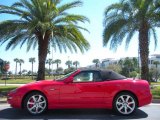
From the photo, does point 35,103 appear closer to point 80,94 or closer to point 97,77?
point 80,94

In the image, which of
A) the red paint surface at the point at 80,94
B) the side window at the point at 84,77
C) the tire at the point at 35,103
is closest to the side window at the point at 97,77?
the side window at the point at 84,77

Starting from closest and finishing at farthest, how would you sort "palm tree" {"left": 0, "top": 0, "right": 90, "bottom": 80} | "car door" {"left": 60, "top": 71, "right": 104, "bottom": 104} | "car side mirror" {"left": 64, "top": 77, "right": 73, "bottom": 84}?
"car door" {"left": 60, "top": 71, "right": 104, "bottom": 104}, "car side mirror" {"left": 64, "top": 77, "right": 73, "bottom": 84}, "palm tree" {"left": 0, "top": 0, "right": 90, "bottom": 80}

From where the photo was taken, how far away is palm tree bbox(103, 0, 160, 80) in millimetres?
23703

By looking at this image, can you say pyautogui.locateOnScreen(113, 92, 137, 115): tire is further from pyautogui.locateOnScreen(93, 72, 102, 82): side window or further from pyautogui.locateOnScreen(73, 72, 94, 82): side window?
pyautogui.locateOnScreen(73, 72, 94, 82): side window

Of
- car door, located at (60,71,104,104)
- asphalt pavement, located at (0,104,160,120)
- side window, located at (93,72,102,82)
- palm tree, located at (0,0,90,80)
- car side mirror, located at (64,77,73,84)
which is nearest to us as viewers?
asphalt pavement, located at (0,104,160,120)

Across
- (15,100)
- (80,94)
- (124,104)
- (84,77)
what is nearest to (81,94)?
(80,94)

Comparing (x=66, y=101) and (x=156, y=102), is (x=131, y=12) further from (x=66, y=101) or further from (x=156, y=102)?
(x=66, y=101)

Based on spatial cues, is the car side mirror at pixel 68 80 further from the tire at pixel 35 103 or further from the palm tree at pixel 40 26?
the palm tree at pixel 40 26

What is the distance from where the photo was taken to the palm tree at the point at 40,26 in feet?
71.9

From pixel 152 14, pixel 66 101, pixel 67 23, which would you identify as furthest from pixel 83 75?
pixel 152 14

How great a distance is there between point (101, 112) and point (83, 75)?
1.39 meters

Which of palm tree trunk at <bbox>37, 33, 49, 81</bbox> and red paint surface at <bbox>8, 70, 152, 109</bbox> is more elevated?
palm tree trunk at <bbox>37, 33, 49, 81</bbox>

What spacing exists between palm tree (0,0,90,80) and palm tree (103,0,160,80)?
7.68 ft

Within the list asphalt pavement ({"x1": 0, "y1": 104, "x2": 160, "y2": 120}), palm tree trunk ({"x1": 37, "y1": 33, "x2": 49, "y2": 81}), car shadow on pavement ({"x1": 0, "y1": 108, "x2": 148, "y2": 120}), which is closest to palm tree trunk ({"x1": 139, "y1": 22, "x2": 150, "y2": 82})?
palm tree trunk ({"x1": 37, "y1": 33, "x2": 49, "y2": 81})
